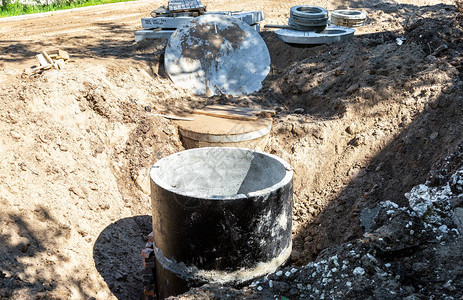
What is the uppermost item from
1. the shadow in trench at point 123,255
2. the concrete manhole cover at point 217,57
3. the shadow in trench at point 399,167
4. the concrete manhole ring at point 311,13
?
the concrete manhole ring at point 311,13

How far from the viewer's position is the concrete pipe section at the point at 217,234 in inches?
151

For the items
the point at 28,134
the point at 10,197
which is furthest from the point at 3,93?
the point at 10,197

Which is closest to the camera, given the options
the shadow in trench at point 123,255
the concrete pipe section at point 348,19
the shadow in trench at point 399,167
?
the shadow in trench at point 123,255

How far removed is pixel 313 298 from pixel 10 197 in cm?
320

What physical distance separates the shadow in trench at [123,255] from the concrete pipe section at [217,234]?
0.46m

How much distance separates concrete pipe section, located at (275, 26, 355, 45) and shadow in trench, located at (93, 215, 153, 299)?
16.4 feet

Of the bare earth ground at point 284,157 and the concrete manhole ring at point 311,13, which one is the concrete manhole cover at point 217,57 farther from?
the concrete manhole ring at point 311,13

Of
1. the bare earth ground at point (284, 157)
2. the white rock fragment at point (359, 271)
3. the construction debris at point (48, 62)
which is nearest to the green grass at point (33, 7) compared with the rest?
the bare earth ground at point (284, 157)

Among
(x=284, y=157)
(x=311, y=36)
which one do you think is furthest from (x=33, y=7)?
(x=284, y=157)

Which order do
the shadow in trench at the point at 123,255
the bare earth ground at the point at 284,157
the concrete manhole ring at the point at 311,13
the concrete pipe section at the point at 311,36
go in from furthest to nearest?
the concrete manhole ring at the point at 311,13
the concrete pipe section at the point at 311,36
the shadow in trench at the point at 123,255
the bare earth ground at the point at 284,157

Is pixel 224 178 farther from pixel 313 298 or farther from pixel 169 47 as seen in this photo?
pixel 169 47

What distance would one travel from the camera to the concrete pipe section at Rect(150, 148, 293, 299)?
383 centimetres

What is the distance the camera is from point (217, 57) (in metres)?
8.14

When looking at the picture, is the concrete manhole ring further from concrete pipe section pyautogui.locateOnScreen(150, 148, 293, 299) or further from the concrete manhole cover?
concrete pipe section pyautogui.locateOnScreen(150, 148, 293, 299)
